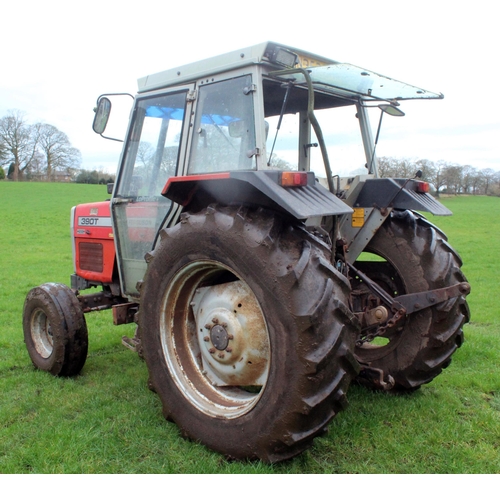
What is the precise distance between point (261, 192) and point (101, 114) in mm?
1930

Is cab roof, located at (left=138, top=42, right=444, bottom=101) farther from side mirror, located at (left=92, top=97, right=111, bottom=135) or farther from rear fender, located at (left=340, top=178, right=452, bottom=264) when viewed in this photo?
rear fender, located at (left=340, top=178, right=452, bottom=264)

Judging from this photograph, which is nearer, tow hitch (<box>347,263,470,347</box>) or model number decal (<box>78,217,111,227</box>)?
tow hitch (<box>347,263,470,347</box>)

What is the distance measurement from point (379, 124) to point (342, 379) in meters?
2.31

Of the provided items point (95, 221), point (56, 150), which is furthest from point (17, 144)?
point (95, 221)

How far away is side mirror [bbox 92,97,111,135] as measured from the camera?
4016 millimetres

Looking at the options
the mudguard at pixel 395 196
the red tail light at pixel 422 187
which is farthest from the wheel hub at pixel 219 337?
the red tail light at pixel 422 187

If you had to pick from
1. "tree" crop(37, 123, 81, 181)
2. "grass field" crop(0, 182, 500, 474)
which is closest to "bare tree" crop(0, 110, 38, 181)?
"tree" crop(37, 123, 81, 181)

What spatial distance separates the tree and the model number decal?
41216 mm

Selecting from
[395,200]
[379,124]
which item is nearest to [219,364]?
[395,200]

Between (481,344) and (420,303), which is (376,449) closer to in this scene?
(420,303)

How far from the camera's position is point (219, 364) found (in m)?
3.17

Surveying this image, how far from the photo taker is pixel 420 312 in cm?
356

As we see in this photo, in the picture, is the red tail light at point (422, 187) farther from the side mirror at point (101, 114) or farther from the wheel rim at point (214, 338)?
the side mirror at point (101, 114)

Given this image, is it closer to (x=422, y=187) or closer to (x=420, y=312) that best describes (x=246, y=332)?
(x=420, y=312)
